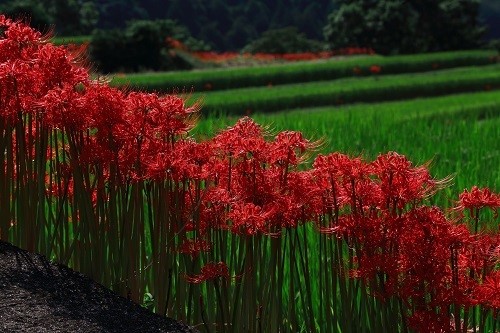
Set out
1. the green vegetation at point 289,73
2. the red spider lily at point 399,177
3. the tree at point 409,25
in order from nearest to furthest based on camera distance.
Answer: the red spider lily at point 399,177, the green vegetation at point 289,73, the tree at point 409,25

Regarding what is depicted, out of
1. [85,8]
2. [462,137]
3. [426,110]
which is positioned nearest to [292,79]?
[426,110]

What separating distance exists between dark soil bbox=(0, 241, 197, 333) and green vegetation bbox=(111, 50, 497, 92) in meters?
13.9

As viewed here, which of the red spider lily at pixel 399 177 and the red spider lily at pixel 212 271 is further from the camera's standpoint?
→ the red spider lily at pixel 212 271

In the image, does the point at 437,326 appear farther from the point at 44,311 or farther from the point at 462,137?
the point at 462,137

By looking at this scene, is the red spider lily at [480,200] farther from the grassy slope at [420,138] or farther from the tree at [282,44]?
the tree at [282,44]

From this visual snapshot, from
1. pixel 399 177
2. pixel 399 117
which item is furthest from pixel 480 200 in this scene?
pixel 399 117

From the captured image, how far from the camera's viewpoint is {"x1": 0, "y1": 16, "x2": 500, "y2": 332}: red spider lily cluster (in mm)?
3490

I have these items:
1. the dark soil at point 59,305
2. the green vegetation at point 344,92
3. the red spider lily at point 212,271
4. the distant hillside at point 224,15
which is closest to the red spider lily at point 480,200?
the red spider lily at point 212,271

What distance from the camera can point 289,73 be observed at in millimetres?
21656

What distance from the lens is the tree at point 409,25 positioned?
2905 centimetres

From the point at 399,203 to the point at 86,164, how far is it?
1193mm

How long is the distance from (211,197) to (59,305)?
656 mm

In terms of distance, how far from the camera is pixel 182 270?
4043 mm

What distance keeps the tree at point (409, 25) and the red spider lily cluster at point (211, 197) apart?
25094mm
